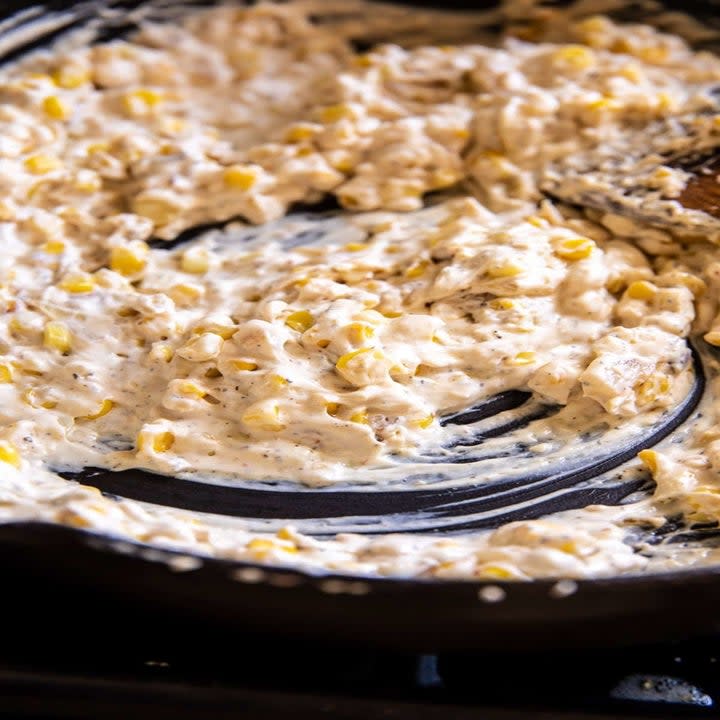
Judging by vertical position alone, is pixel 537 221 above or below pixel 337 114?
below

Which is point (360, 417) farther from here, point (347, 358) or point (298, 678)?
point (298, 678)

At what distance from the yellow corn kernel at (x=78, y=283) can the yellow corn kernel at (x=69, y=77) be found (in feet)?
2.02

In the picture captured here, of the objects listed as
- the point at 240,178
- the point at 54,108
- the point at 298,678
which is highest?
the point at 54,108

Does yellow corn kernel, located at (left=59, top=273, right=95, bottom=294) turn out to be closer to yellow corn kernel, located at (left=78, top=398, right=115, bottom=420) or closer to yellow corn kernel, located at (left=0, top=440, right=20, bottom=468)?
yellow corn kernel, located at (left=78, top=398, right=115, bottom=420)

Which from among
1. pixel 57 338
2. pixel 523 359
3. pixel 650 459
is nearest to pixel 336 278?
pixel 523 359

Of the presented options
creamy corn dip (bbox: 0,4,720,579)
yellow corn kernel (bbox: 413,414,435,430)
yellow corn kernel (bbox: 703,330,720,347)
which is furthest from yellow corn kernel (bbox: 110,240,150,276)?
yellow corn kernel (bbox: 703,330,720,347)

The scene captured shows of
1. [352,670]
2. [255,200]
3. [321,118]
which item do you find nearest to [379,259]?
[255,200]

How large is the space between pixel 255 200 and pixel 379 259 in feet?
0.97

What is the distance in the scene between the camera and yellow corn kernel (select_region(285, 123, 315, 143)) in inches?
88.3

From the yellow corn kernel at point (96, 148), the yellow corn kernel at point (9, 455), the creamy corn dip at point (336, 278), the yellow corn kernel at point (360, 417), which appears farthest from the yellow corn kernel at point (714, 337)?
the yellow corn kernel at point (96, 148)

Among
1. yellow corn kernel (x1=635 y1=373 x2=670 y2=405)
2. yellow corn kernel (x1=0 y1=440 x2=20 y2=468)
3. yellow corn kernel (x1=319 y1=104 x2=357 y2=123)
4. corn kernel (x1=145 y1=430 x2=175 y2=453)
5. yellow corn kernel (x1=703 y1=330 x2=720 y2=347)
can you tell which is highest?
yellow corn kernel (x1=319 y1=104 x2=357 y2=123)

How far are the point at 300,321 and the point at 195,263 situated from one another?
30 centimetres

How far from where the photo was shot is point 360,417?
1.67 meters

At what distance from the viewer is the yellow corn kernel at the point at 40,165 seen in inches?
84.4
